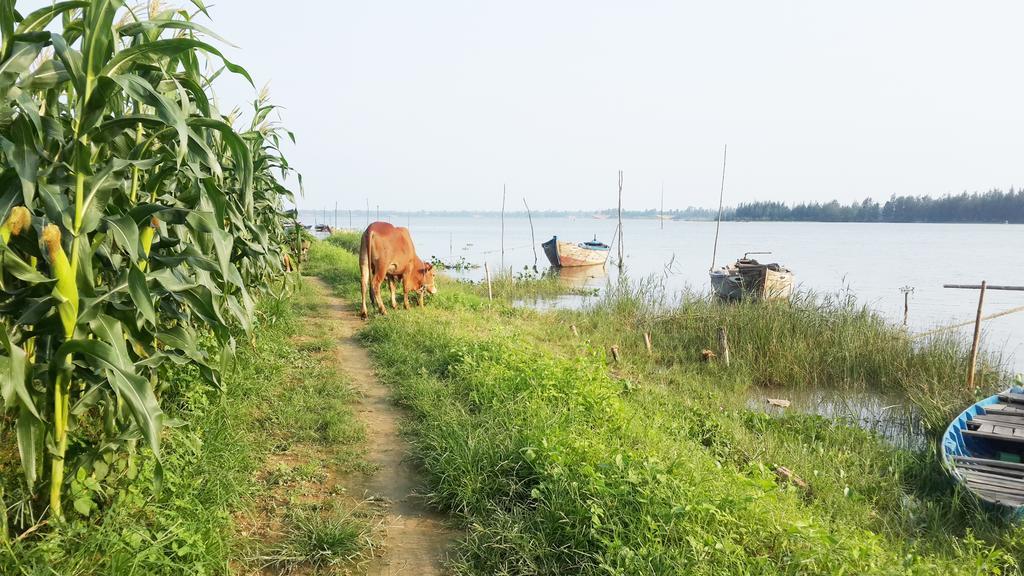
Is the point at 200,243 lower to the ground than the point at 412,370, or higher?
higher

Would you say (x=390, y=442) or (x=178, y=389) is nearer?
(x=178, y=389)

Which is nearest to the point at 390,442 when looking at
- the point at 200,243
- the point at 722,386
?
the point at 200,243

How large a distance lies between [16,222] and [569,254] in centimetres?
2445

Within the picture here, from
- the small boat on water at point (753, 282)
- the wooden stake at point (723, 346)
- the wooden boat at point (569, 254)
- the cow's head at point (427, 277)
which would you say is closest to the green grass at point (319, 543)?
the cow's head at point (427, 277)

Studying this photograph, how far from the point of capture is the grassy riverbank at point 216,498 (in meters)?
2.49

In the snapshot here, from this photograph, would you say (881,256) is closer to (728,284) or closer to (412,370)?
(728,284)

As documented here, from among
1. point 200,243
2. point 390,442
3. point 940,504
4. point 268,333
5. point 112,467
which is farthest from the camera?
point 268,333

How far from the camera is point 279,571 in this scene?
295 cm

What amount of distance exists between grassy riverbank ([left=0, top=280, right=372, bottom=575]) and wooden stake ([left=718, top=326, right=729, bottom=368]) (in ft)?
21.1

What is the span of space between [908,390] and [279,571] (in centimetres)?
909

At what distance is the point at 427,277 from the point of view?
10.1 m

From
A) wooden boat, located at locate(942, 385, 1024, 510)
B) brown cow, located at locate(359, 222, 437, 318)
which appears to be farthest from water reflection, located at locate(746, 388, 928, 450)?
brown cow, located at locate(359, 222, 437, 318)

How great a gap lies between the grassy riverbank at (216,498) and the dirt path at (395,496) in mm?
150

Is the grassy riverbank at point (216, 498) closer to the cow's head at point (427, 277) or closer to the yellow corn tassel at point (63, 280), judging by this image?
the yellow corn tassel at point (63, 280)
